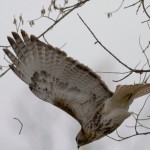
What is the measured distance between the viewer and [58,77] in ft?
14.0

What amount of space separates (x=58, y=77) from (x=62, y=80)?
1.7 inches

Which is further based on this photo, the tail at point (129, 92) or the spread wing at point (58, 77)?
the spread wing at point (58, 77)

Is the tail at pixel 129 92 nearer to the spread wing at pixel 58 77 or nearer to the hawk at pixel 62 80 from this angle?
the hawk at pixel 62 80

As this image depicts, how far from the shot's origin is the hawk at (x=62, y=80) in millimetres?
4211

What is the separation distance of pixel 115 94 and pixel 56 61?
0.59 m

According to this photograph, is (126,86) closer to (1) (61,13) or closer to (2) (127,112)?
(2) (127,112)

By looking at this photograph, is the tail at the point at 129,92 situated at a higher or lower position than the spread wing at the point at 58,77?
lower

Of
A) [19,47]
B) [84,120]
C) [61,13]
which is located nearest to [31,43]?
[19,47]

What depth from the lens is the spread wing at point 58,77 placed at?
4.23m

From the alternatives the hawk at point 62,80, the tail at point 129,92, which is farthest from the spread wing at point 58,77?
the tail at point 129,92

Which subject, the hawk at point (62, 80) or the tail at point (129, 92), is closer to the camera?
the tail at point (129, 92)

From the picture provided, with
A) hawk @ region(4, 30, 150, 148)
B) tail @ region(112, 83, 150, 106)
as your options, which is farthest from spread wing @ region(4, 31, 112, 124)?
tail @ region(112, 83, 150, 106)

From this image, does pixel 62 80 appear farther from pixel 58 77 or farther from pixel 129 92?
pixel 129 92

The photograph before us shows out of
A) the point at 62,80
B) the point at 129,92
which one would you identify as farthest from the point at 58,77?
the point at 129,92
